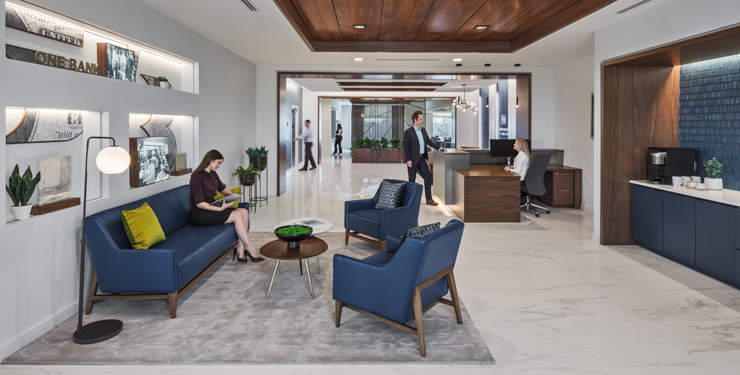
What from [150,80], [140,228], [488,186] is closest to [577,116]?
[488,186]

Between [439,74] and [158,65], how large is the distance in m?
5.33

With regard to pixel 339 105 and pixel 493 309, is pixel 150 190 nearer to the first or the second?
pixel 493 309

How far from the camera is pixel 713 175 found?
14.6 feet

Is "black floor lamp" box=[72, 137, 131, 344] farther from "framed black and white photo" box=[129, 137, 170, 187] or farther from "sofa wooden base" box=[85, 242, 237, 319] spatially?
"framed black and white photo" box=[129, 137, 170, 187]

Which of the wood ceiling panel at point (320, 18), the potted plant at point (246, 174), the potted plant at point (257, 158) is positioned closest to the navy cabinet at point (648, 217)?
the wood ceiling panel at point (320, 18)

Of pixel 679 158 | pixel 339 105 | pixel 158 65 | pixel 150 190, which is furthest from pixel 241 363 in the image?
pixel 339 105

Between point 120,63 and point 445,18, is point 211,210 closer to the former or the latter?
point 120,63

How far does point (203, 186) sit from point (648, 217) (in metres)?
4.93

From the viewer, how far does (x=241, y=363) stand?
8.71 ft

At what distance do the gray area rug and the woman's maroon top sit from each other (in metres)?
1.05

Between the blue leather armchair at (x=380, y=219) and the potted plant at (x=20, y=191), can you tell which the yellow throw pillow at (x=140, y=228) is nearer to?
the potted plant at (x=20, y=191)

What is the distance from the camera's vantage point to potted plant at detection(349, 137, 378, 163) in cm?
1761

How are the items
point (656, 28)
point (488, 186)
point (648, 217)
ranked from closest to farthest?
point (656, 28) → point (648, 217) → point (488, 186)

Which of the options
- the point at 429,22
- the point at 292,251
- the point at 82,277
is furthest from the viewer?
the point at 429,22
